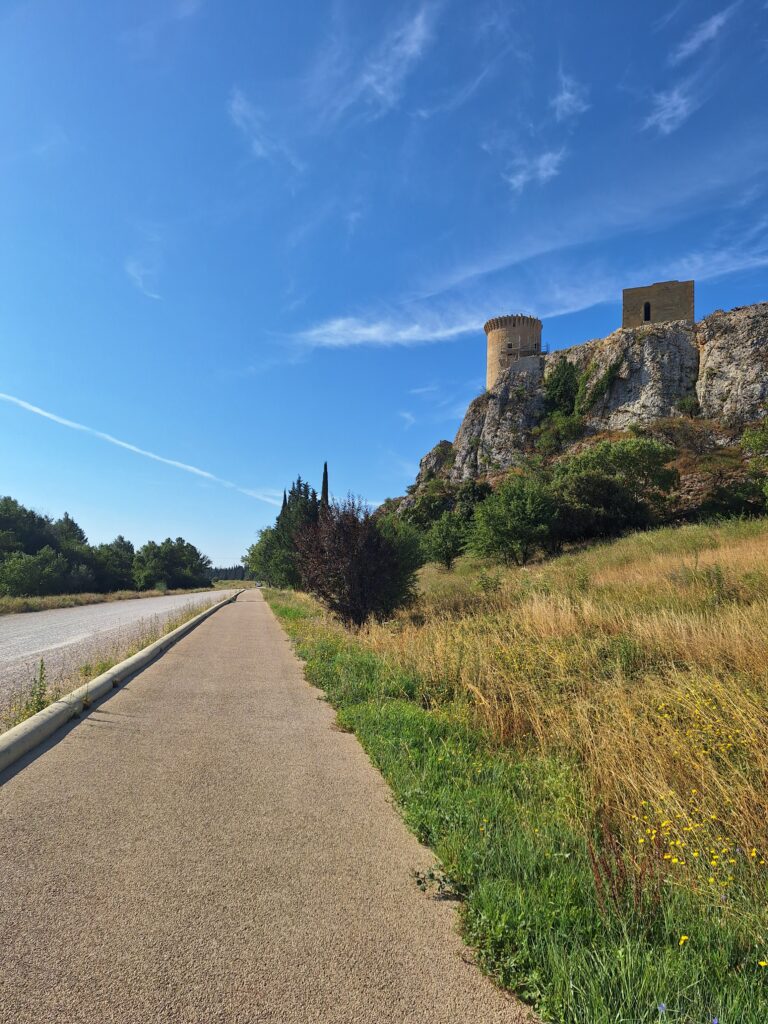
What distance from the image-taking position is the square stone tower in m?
63.2

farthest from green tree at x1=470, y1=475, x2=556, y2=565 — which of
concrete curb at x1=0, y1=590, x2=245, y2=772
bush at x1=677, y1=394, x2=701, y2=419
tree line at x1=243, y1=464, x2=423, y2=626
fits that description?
bush at x1=677, y1=394, x2=701, y2=419

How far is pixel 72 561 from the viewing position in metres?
64.6

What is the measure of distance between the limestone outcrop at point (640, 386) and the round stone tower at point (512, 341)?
588 centimetres

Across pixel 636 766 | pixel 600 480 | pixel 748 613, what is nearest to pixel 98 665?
pixel 636 766

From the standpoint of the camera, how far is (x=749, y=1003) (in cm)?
193

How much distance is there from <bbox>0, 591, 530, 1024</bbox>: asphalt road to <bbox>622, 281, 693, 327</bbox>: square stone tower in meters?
72.1

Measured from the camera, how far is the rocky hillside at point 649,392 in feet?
170

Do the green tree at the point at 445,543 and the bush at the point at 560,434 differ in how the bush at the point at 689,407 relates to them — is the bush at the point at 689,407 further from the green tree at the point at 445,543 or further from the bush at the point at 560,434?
the green tree at the point at 445,543

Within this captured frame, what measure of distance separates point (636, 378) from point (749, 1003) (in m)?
65.8

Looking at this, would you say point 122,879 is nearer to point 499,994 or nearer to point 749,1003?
point 499,994

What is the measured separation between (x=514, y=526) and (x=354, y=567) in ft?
54.0

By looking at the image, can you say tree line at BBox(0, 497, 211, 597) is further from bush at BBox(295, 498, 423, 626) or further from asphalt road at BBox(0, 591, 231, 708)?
bush at BBox(295, 498, 423, 626)

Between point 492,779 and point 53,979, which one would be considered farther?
point 492,779

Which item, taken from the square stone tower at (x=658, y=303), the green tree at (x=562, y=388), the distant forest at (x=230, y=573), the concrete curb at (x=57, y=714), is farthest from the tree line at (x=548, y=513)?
the distant forest at (x=230, y=573)
